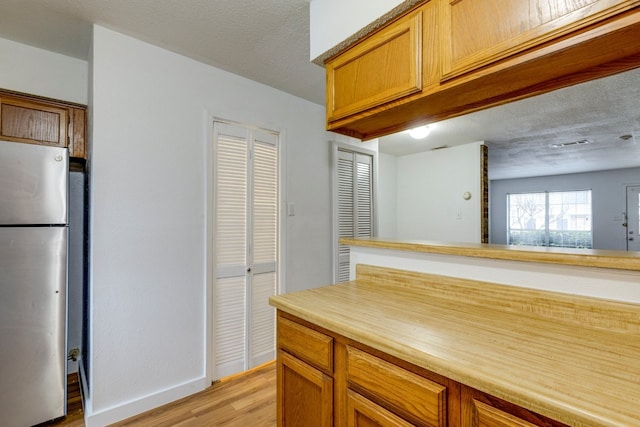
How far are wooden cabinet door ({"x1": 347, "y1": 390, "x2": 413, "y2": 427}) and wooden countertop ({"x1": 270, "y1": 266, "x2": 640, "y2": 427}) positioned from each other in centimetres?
19

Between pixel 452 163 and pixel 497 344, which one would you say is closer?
pixel 497 344

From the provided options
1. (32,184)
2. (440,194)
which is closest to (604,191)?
(440,194)

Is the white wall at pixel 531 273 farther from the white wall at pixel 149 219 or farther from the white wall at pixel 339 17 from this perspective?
the white wall at pixel 149 219

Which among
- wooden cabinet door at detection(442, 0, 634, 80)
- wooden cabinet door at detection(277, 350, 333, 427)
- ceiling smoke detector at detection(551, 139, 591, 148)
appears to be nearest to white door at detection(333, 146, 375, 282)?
wooden cabinet door at detection(277, 350, 333, 427)

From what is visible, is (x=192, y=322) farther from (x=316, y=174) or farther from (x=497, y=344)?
(x=497, y=344)

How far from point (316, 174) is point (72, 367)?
2.51 metres

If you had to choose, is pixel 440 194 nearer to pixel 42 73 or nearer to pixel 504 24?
pixel 504 24

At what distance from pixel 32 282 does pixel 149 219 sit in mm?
669

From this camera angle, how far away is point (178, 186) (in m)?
2.13

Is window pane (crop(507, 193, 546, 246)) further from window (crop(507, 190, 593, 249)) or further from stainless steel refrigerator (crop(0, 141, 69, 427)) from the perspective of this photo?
stainless steel refrigerator (crop(0, 141, 69, 427))

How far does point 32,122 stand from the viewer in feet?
6.77

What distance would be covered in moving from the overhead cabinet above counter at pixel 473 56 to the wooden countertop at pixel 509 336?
78 cm

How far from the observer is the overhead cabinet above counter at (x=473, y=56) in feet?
2.88

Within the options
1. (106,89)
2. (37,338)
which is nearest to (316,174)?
(106,89)
